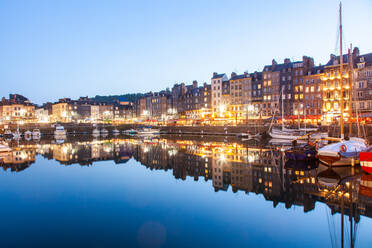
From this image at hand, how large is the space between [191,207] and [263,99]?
75261 millimetres

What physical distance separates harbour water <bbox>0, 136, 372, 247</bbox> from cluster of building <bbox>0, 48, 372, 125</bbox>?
1118 inches

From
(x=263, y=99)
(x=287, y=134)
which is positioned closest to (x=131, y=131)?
(x=263, y=99)

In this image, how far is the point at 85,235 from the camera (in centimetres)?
1109

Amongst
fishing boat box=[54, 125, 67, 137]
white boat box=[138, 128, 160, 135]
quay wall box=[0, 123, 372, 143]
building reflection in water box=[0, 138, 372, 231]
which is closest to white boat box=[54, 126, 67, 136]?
fishing boat box=[54, 125, 67, 137]

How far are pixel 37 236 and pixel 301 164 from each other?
71.4 feet

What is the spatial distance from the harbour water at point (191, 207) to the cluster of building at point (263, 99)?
2839cm

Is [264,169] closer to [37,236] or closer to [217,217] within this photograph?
[217,217]

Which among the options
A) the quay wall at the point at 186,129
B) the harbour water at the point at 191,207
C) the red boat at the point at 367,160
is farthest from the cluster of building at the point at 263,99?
the harbour water at the point at 191,207

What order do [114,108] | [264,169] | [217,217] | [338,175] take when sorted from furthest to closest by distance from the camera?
[114,108], [264,169], [338,175], [217,217]

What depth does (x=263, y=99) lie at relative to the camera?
8538 cm

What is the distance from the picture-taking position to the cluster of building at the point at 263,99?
203 ft

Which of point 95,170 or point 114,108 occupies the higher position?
point 114,108

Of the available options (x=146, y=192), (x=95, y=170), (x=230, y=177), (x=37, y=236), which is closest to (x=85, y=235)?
(x=37, y=236)

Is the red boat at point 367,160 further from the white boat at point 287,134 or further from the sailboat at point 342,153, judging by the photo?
the white boat at point 287,134
